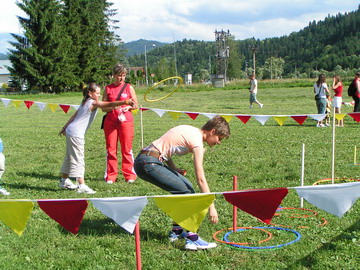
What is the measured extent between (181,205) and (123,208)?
0.50 m

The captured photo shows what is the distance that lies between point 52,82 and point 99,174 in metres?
52.9

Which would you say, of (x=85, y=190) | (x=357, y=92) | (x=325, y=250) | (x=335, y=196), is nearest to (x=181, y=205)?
(x=335, y=196)

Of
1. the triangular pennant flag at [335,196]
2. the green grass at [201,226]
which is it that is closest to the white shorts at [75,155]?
the green grass at [201,226]

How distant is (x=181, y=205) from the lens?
13.0 feet

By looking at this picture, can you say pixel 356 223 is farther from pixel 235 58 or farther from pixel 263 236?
pixel 235 58

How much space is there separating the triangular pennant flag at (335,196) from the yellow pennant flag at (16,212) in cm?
240

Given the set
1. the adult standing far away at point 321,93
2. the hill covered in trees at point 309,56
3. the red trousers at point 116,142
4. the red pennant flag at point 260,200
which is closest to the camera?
the red pennant flag at point 260,200

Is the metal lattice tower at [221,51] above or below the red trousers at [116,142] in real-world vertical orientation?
above

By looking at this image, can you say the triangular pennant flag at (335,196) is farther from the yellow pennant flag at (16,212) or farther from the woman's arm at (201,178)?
the yellow pennant flag at (16,212)

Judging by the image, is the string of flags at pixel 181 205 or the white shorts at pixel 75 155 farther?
the white shorts at pixel 75 155

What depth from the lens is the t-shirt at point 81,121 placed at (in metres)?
7.20

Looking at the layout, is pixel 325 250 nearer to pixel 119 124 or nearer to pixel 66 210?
pixel 66 210

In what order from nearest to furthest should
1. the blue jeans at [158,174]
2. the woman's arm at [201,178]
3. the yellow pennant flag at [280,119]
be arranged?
the woman's arm at [201,178], the blue jeans at [158,174], the yellow pennant flag at [280,119]


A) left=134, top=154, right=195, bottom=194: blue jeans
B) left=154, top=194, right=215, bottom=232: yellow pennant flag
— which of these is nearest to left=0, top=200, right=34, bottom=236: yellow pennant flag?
left=154, top=194, right=215, bottom=232: yellow pennant flag
